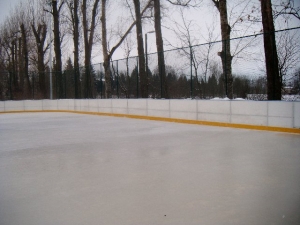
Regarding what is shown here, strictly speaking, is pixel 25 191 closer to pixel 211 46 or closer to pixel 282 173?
pixel 282 173

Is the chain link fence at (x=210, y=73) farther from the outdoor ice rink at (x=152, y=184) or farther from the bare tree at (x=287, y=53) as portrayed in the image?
the outdoor ice rink at (x=152, y=184)

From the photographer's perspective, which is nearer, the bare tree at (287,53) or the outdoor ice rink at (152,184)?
the outdoor ice rink at (152,184)

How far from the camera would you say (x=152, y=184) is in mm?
3977

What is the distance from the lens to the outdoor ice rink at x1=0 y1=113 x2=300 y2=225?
295 centimetres

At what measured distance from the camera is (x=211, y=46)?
11.5 metres

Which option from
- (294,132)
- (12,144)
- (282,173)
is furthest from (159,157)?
(294,132)

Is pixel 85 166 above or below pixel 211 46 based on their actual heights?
below

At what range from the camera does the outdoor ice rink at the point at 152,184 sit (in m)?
2.95

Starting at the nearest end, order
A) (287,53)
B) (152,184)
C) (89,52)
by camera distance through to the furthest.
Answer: (152,184) < (287,53) < (89,52)

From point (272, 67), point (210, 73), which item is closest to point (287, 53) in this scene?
point (272, 67)

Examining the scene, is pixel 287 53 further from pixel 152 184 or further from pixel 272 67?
pixel 152 184

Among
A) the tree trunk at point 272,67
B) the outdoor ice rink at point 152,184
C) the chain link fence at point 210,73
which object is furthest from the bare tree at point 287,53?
the outdoor ice rink at point 152,184

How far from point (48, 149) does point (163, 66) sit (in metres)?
7.60

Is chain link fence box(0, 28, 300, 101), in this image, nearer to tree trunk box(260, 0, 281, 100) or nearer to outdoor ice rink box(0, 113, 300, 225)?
tree trunk box(260, 0, 281, 100)
